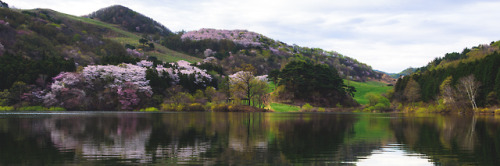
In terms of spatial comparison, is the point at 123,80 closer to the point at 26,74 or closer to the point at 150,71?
the point at 150,71

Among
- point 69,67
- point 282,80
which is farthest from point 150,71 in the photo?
point 282,80

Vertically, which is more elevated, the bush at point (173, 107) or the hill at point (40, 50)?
the hill at point (40, 50)

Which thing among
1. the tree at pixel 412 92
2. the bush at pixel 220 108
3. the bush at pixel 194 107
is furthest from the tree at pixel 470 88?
the bush at pixel 194 107

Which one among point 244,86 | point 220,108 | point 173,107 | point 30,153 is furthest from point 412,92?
point 30,153

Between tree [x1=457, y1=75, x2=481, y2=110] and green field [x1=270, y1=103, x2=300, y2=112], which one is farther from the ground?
tree [x1=457, y1=75, x2=481, y2=110]

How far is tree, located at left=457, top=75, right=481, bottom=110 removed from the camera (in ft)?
254

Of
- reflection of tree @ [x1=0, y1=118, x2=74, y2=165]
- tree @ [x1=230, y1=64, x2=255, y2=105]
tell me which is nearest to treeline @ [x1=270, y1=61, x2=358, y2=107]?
tree @ [x1=230, y1=64, x2=255, y2=105]

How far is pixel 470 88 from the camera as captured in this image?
75.9m

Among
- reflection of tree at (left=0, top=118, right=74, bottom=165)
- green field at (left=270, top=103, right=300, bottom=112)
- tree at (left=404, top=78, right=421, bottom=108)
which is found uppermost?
tree at (left=404, top=78, right=421, bottom=108)

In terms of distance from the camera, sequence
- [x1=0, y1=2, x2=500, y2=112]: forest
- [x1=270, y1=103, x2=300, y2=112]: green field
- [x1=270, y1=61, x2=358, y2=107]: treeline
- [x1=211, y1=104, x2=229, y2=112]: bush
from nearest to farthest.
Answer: [x1=0, y1=2, x2=500, y2=112]: forest < [x1=211, y1=104, x2=229, y2=112]: bush < [x1=270, y1=103, x2=300, y2=112]: green field < [x1=270, y1=61, x2=358, y2=107]: treeline

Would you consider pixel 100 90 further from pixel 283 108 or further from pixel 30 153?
pixel 30 153

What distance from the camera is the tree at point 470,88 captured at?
7756cm

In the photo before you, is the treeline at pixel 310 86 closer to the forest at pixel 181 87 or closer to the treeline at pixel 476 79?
the forest at pixel 181 87

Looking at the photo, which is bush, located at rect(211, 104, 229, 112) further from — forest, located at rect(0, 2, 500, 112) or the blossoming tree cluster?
the blossoming tree cluster
